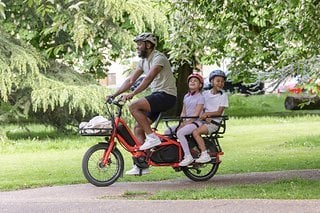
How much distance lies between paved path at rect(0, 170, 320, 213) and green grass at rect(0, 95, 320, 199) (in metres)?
0.53

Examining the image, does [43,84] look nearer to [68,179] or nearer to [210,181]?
[68,179]

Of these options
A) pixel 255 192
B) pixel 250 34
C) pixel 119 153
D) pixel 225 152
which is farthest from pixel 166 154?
pixel 225 152

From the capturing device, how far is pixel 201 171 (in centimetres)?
987

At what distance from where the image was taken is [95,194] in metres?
8.55

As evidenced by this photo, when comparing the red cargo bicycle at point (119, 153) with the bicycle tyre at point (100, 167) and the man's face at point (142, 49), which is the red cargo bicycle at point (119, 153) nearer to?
the bicycle tyre at point (100, 167)

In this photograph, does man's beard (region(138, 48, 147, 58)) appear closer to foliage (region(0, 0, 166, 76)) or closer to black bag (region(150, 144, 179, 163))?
black bag (region(150, 144, 179, 163))

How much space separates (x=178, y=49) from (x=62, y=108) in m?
8.45

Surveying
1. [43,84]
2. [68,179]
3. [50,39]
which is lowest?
[68,179]

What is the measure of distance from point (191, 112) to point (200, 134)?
0.31 meters

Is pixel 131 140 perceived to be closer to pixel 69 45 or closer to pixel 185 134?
pixel 185 134

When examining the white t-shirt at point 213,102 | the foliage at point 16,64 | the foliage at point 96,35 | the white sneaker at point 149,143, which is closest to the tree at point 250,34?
the white t-shirt at point 213,102

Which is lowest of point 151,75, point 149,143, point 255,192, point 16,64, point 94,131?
point 255,192

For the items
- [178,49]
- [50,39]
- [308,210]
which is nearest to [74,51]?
[50,39]

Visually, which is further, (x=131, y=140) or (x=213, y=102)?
(x=213, y=102)
